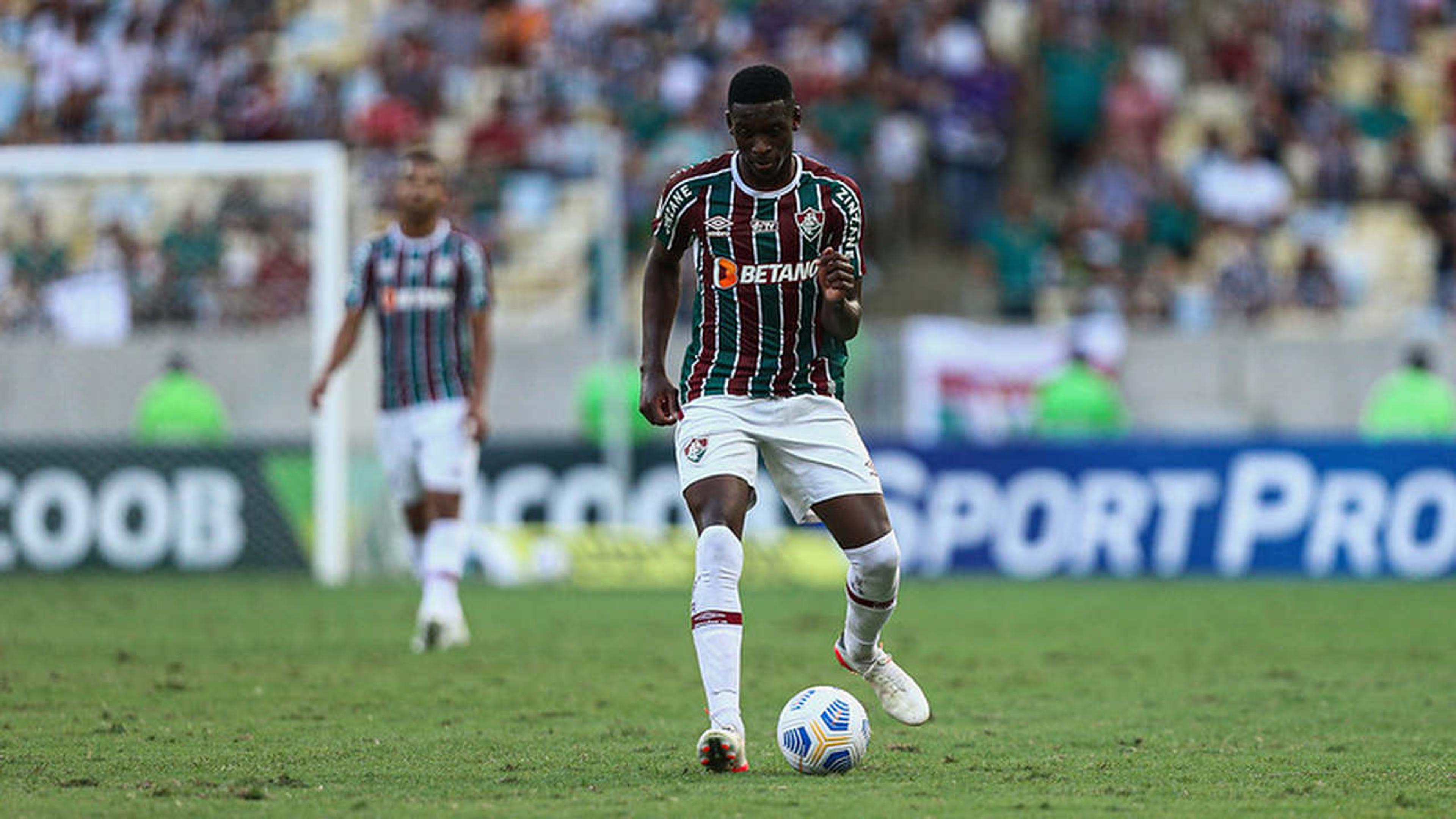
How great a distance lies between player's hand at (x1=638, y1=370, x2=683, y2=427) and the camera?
772 centimetres

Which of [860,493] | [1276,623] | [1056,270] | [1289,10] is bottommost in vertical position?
[1276,623]

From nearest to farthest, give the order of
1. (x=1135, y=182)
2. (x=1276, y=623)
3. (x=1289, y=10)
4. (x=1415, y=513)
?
(x=1276, y=623) < (x=1415, y=513) < (x=1135, y=182) < (x=1289, y=10)

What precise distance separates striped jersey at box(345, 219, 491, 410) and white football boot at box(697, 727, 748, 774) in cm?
570

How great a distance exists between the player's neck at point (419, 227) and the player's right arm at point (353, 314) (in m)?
0.25

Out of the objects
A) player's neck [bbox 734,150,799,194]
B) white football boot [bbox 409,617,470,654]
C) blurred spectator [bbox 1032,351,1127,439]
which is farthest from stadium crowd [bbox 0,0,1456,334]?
player's neck [bbox 734,150,799,194]

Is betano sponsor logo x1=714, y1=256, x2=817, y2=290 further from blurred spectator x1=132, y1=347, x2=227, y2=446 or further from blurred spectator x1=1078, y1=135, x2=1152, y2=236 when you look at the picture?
blurred spectator x1=1078, y1=135, x2=1152, y2=236

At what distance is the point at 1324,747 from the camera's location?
8.03 metres

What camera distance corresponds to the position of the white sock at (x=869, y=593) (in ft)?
25.2

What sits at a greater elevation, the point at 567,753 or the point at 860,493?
the point at 860,493

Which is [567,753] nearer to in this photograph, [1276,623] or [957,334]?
[1276,623]

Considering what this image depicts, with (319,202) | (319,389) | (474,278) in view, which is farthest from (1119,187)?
(319,389)

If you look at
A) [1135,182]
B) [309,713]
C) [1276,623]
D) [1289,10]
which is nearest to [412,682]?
[309,713]

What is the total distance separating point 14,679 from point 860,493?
4.68m

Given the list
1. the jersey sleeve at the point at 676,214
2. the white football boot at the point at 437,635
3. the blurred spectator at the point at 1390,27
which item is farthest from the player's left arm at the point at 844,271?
the blurred spectator at the point at 1390,27
